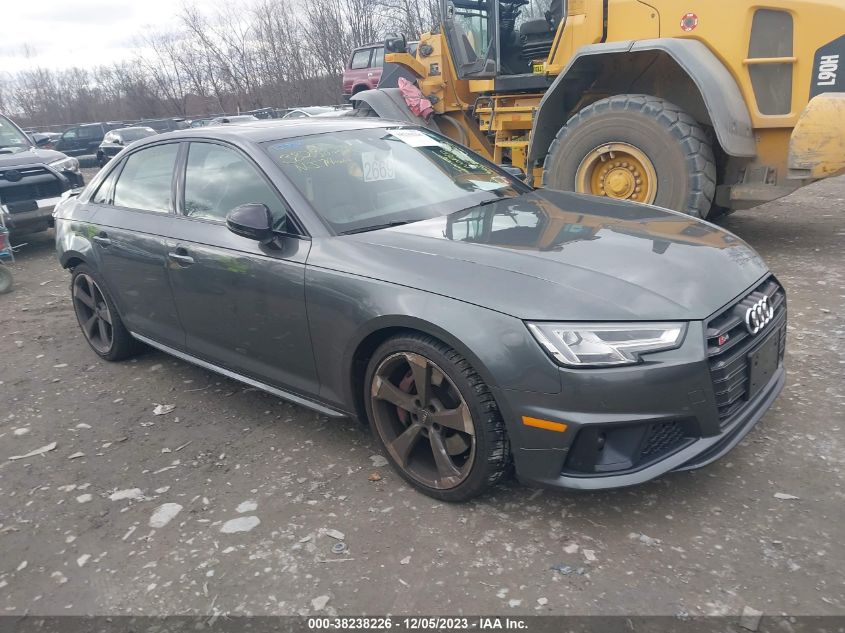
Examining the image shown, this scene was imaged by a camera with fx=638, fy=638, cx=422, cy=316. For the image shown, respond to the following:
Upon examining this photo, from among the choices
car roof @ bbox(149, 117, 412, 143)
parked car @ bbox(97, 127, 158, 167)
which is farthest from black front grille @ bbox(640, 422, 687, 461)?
parked car @ bbox(97, 127, 158, 167)

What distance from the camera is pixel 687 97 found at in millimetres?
5816

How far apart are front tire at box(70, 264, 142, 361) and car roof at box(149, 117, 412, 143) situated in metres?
1.20

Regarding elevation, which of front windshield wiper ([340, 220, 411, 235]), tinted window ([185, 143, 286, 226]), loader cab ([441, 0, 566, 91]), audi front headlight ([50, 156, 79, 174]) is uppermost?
loader cab ([441, 0, 566, 91])

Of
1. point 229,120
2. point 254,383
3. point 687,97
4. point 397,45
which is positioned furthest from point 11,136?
point 687,97

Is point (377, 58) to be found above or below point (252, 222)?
above

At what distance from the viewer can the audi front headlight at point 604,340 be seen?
88.3 inches

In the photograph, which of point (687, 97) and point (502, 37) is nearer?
point (687, 97)

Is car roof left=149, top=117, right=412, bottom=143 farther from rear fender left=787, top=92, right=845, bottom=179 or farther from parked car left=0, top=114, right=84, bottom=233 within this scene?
parked car left=0, top=114, right=84, bottom=233

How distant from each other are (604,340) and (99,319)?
150 inches

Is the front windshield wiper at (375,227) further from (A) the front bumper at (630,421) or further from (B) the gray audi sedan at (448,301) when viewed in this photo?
(A) the front bumper at (630,421)

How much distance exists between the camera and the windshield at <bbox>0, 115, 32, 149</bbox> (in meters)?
8.91

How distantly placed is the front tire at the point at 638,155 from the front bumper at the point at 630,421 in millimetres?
3311

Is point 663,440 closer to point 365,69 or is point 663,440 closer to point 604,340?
point 604,340

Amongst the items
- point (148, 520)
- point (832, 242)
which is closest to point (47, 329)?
point (148, 520)
